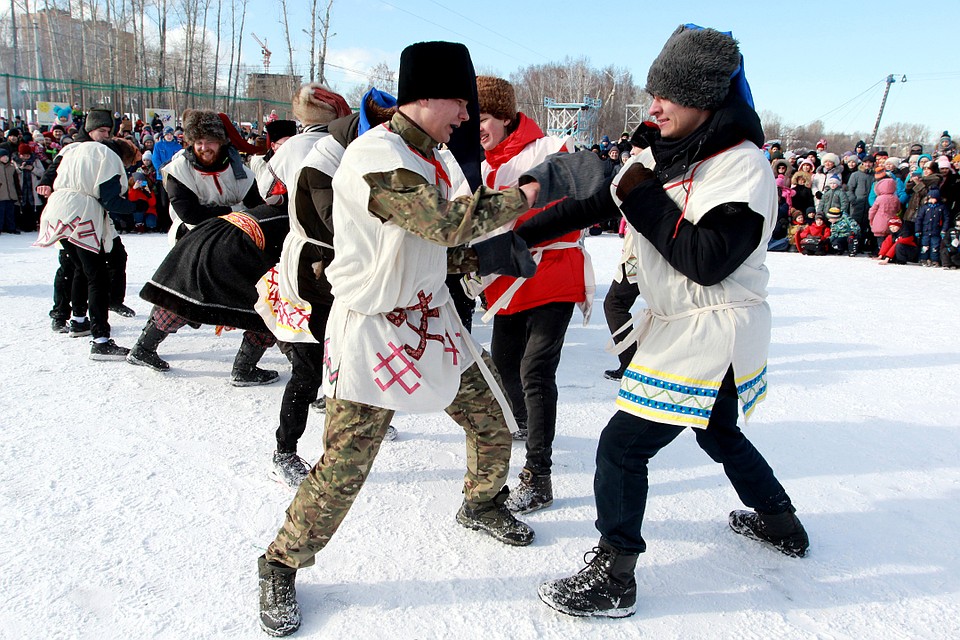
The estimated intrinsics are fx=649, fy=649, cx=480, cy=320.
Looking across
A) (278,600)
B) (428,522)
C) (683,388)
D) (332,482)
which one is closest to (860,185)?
(683,388)

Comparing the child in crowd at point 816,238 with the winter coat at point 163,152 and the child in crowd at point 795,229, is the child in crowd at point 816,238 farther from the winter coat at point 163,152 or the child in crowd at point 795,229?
the winter coat at point 163,152

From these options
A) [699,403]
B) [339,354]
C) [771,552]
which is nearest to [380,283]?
[339,354]

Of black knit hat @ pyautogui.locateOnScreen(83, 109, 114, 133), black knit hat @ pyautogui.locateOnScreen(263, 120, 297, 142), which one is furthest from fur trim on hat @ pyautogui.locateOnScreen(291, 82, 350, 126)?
black knit hat @ pyautogui.locateOnScreen(83, 109, 114, 133)

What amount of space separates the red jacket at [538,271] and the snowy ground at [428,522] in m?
0.88

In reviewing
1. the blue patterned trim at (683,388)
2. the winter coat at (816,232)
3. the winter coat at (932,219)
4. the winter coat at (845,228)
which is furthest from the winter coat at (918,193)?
the blue patterned trim at (683,388)

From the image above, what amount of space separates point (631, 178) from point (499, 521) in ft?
4.64

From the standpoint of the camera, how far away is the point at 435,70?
1.95 m

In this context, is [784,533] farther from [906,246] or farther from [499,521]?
[906,246]

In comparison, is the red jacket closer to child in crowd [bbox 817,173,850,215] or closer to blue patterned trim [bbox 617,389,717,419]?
blue patterned trim [bbox 617,389,717,419]

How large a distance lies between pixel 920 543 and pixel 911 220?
9.92 m

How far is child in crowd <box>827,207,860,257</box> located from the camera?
11805mm

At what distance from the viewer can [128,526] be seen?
261 centimetres

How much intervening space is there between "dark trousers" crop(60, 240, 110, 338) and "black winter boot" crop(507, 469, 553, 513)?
3530 mm

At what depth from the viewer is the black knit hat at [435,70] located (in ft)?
6.38
